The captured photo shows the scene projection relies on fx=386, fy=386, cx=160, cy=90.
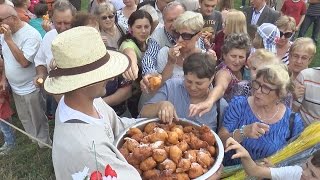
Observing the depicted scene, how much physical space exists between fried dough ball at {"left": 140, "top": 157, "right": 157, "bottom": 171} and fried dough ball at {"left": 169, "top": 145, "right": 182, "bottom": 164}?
0.12m

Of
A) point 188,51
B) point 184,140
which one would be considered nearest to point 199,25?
point 188,51

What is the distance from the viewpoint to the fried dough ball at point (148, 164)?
2424 mm

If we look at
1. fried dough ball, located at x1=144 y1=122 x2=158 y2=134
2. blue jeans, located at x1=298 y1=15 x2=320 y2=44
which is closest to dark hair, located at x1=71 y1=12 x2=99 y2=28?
fried dough ball, located at x1=144 y1=122 x2=158 y2=134

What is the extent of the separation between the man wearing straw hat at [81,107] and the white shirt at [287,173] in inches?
38.0

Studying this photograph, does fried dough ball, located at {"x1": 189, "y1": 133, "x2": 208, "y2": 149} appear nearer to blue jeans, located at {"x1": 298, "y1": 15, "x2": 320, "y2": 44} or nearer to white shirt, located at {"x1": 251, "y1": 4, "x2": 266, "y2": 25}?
white shirt, located at {"x1": 251, "y1": 4, "x2": 266, "y2": 25}

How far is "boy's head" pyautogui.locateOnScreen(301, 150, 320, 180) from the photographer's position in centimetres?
229

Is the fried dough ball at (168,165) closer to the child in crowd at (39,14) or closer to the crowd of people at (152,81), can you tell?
the crowd of people at (152,81)

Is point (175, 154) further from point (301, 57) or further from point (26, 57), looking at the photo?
point (26, 57)

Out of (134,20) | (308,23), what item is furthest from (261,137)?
(308,23)

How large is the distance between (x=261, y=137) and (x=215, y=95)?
482 millimetres

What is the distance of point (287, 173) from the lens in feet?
8.29

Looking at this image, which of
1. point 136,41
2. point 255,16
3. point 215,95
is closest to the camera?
point 215,95

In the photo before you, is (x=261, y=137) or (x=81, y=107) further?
(x=261, y=137)

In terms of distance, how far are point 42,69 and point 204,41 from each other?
1799mm
